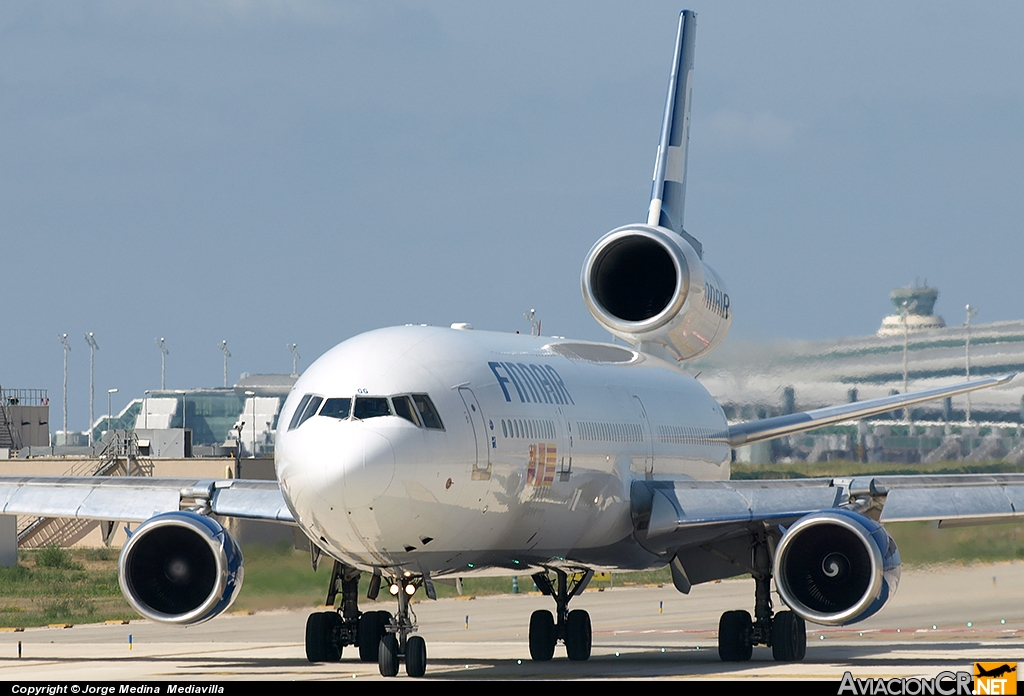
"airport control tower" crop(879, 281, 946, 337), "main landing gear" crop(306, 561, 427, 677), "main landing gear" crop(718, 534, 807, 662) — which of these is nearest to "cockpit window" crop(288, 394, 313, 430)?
"main landing gear" crop(306, 561, 427, 677)

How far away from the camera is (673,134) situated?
34.9 m

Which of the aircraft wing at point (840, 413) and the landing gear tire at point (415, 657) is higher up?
the aircraft wing at point (840, 413)

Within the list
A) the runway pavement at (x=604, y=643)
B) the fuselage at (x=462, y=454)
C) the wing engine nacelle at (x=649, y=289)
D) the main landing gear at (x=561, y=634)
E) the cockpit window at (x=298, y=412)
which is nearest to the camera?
the fuselage at (x=462, y=454)

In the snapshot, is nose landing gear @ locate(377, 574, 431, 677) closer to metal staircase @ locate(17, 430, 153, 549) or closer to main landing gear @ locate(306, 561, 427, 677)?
main landing gear @ locate(306, 561, 427, 677)

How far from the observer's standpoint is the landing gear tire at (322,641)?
23.3 metres

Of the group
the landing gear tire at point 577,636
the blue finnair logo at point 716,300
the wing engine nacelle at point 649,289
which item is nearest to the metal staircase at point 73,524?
the blue finnair logo at point 716,300

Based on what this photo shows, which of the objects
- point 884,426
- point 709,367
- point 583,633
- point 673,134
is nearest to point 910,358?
point 884,426

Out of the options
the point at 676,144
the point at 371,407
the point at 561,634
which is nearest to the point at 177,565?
the point at 371,407

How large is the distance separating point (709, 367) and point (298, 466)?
21966mm

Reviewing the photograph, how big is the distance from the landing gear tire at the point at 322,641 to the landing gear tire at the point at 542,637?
10.2ft

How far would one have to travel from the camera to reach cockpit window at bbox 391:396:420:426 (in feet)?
62.6

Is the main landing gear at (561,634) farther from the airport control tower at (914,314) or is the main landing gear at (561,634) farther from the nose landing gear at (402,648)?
the airport control tower at (914,314)

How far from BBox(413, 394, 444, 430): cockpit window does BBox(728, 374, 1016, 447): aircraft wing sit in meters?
12.3

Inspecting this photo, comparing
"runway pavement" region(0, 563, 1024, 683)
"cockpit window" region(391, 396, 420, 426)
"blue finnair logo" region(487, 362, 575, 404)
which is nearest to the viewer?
"cockpit window" region(391, 396, 420, 426)
